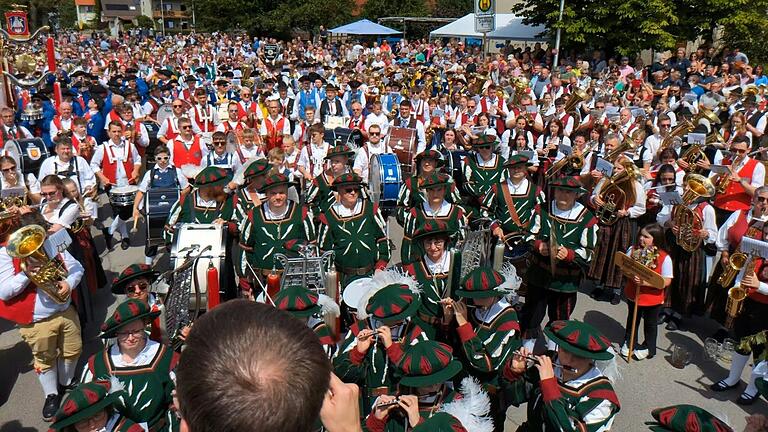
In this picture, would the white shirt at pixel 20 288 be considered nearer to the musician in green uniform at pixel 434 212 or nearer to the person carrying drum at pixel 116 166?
the musician in green uniform at pixel 434 212

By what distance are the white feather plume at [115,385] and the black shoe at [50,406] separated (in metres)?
1.96

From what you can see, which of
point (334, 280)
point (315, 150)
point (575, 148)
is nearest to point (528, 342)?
point (334, 280)

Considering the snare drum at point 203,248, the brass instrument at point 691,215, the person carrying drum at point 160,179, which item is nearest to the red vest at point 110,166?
the person carrying drum at point 160,179

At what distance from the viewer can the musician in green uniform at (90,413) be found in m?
2.96

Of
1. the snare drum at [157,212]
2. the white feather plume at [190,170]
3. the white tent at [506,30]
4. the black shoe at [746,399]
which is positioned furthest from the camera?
A: the white tent at [506,30]

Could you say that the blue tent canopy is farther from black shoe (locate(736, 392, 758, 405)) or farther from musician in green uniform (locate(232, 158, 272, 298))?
black shoe (locate(736, 392, 758, 405))

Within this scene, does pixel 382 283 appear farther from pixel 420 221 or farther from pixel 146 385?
pixel 420 221

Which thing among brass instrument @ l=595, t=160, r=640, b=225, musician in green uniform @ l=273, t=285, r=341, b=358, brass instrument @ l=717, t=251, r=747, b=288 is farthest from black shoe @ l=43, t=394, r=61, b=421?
brass instrument @ l=717, t=251, r=747, b=288

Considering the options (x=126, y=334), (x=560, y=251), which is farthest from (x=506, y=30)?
(x=126, y=334)

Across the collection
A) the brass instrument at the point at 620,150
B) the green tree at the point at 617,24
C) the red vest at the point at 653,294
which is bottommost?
the red vest at the point at 653,294

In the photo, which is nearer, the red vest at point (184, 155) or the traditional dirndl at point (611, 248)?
the traditional dirndl at point (611, 248)

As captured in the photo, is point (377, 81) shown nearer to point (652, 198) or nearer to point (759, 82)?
point (759, 82)

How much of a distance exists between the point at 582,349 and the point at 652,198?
14.9ft

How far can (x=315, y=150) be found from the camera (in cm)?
929
